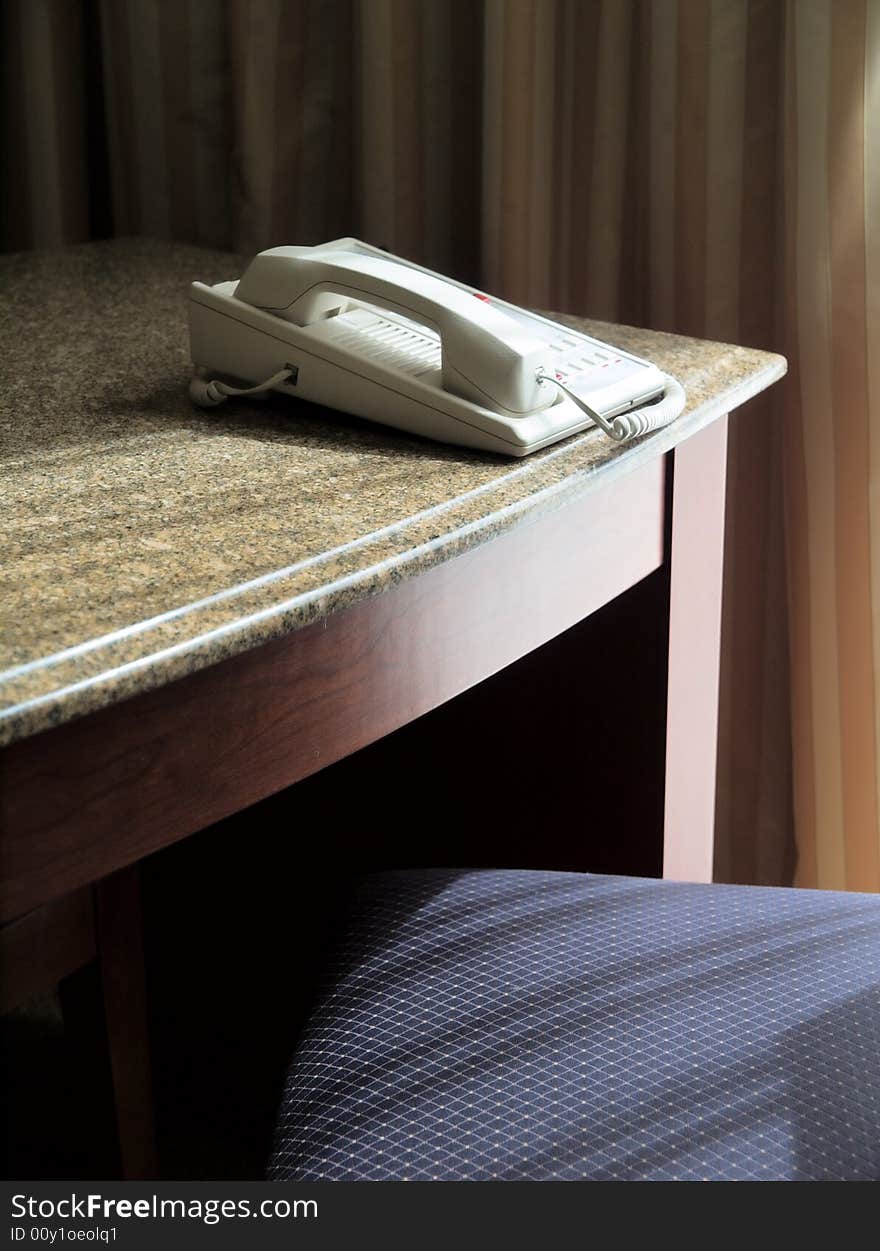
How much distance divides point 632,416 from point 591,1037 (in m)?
0.35

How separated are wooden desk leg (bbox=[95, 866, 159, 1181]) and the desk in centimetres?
33

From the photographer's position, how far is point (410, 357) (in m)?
0.84

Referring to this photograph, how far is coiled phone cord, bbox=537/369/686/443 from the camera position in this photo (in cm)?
79

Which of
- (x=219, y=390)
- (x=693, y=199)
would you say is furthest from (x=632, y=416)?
(x=693, y=199)

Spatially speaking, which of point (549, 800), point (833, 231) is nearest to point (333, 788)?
point (549, 800)

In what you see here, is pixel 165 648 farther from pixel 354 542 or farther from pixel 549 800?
pixel 549 800

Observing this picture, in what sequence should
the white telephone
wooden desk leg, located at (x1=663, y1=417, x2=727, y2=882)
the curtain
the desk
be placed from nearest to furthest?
1. the desk
2. the white telephone
3. wooden desk leg, located at (x1=663, y1=417, x2=727, y2=882)
4. the curtain

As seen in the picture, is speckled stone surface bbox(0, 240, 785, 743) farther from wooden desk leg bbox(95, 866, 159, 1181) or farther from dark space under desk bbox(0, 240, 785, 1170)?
wooden desk leg bbox(95, 866, 159, 1181)

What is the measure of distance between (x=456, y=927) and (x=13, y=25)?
1.26 m

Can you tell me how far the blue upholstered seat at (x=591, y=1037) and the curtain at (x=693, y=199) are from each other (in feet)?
1.53

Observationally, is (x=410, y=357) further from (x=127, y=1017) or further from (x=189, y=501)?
(x=127, y=1017)

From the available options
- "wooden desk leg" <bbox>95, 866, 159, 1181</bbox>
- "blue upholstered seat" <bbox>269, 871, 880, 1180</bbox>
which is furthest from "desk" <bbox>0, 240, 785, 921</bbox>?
"wooden desk leg" <bbox>95, 866, 159, 1181</bbox>

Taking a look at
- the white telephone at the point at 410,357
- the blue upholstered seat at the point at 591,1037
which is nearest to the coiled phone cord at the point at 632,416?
the white telephone at the point at 410,357

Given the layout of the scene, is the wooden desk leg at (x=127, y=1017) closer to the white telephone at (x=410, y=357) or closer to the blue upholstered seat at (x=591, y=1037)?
the blue upholstered seat at (x=591, y=1037)
